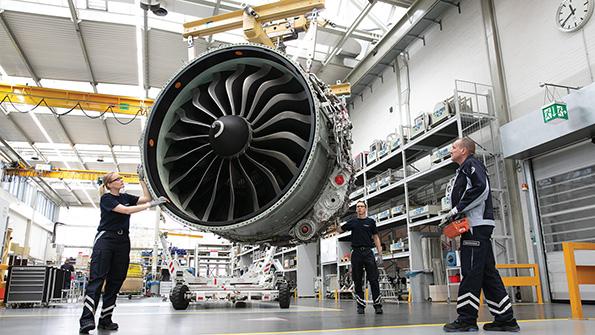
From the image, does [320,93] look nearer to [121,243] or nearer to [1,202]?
[121,243]

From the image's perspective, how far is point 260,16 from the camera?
13.8 ft

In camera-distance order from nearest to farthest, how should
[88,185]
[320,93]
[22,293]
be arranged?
[320,93] → [22,293] → [88,185]

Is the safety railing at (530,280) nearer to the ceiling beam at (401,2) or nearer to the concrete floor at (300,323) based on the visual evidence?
the concrete floor at (300,323)

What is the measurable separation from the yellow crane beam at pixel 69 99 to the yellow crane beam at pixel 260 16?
9135 mm

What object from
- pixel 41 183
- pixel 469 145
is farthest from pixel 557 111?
pixel 41 183

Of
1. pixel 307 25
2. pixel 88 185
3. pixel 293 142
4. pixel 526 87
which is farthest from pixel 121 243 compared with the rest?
pixel 88 185

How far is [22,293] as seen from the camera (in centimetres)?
858

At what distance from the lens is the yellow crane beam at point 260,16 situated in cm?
419

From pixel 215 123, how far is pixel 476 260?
7.05 ft

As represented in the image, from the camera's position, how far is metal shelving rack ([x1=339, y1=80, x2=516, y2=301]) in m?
8.01

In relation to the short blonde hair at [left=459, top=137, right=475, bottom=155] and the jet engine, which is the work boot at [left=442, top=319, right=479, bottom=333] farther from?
the short blonde hair at [left=459, top=137, right=475, bottom=155]

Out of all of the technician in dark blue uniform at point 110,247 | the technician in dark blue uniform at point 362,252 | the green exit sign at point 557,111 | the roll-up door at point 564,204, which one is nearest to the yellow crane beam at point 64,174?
the technician in dark blue uniform at point 362,252

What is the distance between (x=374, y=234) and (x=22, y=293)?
744cm

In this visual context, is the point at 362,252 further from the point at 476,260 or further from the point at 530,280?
the point at 530,280
